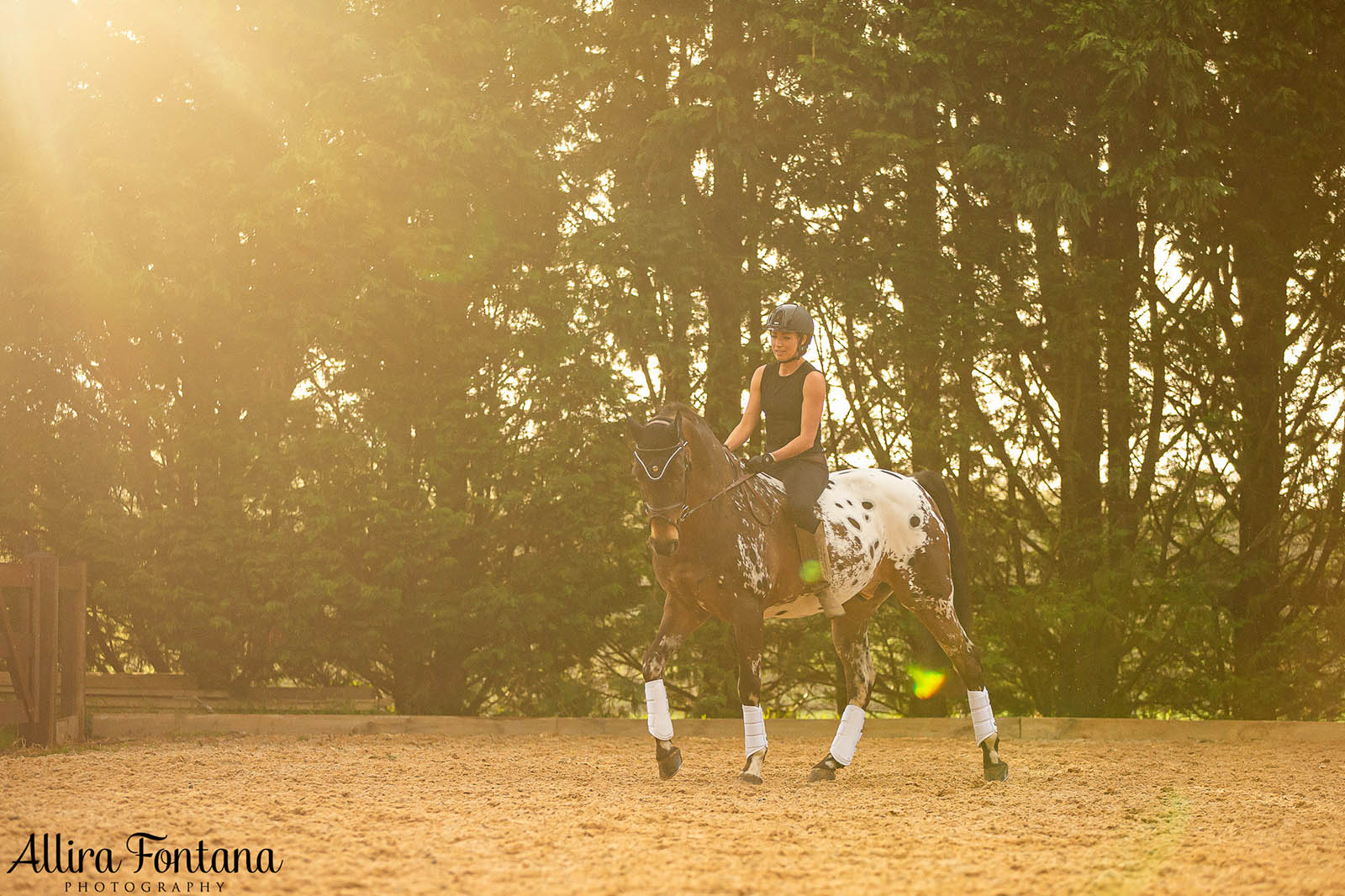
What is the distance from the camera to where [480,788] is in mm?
6691

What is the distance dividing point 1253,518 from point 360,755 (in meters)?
8.97

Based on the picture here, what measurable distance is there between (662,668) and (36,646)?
16.4ft

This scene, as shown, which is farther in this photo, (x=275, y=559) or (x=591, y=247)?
(x=591, y=247)

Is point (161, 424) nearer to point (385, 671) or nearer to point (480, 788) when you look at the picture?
point (385, 671)

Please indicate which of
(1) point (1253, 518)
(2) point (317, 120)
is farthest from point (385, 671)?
(1) point (1253, 518)

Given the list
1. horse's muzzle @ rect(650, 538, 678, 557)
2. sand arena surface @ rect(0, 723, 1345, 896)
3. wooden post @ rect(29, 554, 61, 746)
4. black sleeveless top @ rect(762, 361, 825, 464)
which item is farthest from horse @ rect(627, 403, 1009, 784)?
wooden post @ rect(29, 554, 61, 746)

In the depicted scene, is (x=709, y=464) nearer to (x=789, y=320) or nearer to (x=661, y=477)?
(x=661, y=477)

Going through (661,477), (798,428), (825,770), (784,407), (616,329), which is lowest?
(825,770)

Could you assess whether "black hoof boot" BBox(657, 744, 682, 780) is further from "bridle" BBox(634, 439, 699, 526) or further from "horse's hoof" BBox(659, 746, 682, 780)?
"bridle" BBox(634, 439, 699, 526)

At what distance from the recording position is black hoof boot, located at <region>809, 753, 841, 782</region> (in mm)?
7035

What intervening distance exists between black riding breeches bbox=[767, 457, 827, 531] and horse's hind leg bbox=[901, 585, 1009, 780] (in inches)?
38.4

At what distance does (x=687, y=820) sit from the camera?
17.7 ft

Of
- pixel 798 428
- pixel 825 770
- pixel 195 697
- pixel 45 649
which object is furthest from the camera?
pixel 195 697

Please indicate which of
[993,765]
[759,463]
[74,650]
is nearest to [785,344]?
[759,463]
